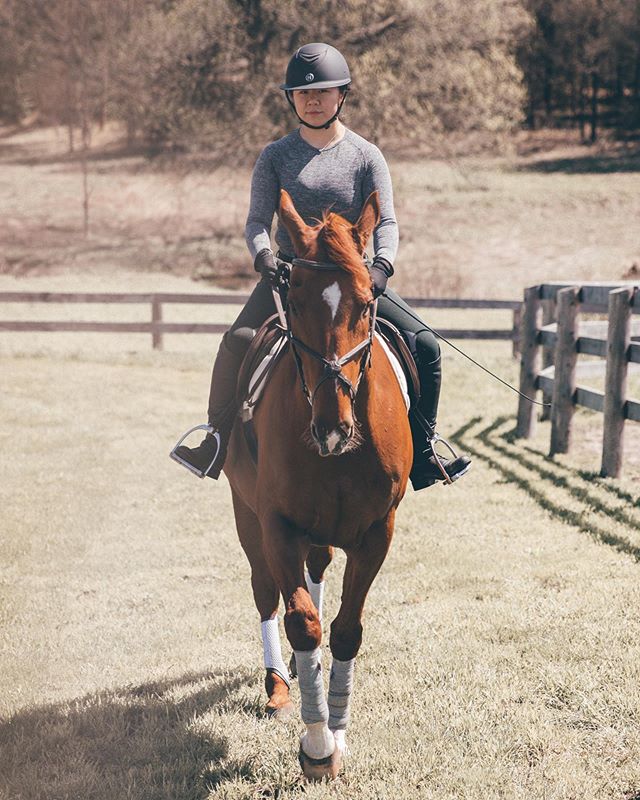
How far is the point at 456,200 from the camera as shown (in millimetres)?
41906

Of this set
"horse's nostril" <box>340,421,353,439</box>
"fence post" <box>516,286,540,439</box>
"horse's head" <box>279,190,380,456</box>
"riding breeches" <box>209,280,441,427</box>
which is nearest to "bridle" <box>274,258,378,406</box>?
"horse's head" <box>279,190,380,456</box>

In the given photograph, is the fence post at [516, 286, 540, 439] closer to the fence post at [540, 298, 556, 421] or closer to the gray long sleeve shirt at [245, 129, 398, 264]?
the fence post at [540, 298, 556, 421]

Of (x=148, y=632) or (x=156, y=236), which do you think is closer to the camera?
(x=148, y=632)

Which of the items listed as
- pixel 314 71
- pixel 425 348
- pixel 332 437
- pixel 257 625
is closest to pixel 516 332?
pixel 257 625

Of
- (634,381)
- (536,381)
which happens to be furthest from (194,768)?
(634,381)

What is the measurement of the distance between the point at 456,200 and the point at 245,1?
664 inches

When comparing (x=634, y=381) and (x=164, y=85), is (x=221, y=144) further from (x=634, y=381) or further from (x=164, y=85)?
(x=634, y=381)

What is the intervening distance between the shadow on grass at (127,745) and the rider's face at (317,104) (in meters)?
2.96

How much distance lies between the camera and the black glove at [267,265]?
382 centimetres

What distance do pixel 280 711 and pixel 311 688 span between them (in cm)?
80

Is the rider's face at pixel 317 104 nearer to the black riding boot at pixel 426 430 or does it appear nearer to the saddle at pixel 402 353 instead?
the saddle at pixel 402 353

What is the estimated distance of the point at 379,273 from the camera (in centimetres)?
367

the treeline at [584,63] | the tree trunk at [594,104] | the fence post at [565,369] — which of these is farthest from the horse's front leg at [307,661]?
the tree trunk at [594,104]

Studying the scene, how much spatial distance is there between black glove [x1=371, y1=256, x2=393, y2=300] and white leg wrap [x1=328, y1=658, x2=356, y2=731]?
1683mm
